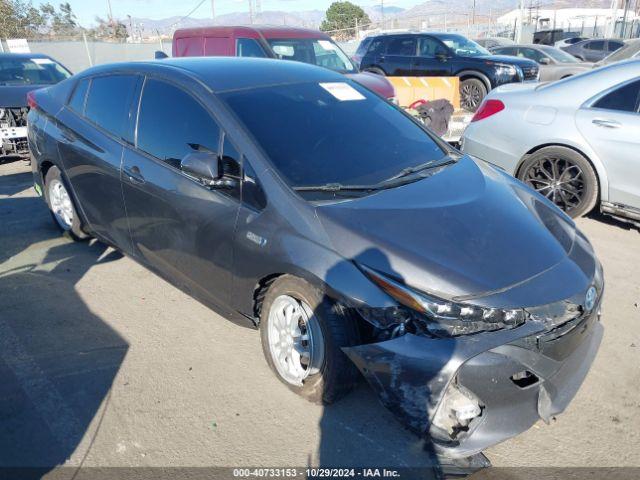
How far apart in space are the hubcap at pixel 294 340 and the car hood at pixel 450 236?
0.44 metres

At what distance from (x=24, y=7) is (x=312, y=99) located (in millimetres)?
35024

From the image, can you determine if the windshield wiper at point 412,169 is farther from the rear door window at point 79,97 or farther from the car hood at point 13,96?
the car hood at point 13,96

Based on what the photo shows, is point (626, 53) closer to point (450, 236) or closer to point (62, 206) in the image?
point (450, 236)

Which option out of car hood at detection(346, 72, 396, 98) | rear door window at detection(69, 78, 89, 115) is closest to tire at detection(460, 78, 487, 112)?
car hood at detection(346, 72, 396, 98)

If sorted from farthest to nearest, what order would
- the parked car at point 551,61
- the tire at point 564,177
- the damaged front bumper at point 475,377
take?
the parked car at point 551,61 < the tire at point 564,177 < the damaged front bumper at point 475,377

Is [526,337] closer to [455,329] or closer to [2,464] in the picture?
[455,329]

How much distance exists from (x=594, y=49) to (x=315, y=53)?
17.9m

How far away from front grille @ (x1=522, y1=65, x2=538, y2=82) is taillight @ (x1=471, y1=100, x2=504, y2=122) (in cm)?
617

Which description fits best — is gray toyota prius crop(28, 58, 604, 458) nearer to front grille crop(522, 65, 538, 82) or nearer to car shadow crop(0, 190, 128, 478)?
car shadow crop(0, 190, 128, 478)

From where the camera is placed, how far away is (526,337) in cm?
226

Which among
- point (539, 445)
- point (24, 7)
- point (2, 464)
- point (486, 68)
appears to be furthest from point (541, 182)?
point (24, 7)

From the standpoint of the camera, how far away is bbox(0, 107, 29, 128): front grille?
7.40 metres

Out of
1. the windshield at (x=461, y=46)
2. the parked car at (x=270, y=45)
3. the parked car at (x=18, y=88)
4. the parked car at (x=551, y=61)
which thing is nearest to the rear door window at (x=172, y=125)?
the parked car at (x=18, y=88)

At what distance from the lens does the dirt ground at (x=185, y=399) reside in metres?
2.54
